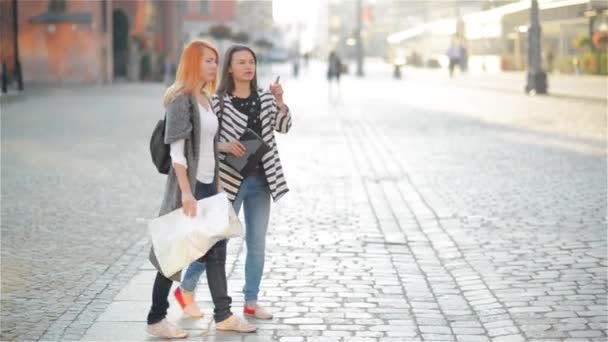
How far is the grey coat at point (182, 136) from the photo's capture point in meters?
6.05

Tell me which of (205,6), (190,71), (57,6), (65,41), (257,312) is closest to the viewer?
(190,71)

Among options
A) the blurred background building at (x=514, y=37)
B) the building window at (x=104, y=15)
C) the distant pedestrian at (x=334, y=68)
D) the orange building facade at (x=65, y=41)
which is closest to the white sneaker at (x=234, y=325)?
the blurred background building at (x=514, y=37)

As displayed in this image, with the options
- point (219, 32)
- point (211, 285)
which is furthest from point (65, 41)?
point (211, 285)

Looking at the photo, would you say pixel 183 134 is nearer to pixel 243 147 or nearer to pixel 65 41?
pixel 243 147

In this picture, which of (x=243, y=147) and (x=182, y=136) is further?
(x=243, y=147)

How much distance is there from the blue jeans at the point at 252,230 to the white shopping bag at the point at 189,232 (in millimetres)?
444

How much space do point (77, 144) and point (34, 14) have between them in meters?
32.5

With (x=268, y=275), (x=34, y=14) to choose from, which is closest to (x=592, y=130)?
(x=268, y=275)

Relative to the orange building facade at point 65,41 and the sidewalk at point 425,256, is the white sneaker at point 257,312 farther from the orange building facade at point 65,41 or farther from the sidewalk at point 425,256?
the orange building facade at point 65,41

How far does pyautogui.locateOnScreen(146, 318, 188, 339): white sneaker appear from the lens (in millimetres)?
6160

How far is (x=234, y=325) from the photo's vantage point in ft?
20.6

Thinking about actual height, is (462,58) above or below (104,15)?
below

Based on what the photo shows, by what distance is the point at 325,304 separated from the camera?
23.2 ft

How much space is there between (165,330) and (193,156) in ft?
3.14
